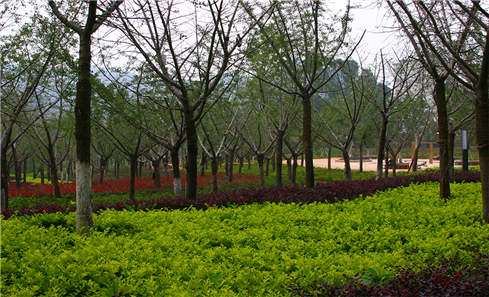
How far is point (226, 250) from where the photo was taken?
409 cm

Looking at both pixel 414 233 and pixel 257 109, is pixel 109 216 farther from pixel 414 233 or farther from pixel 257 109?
pixel 257 109

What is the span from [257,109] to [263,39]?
6.13 m

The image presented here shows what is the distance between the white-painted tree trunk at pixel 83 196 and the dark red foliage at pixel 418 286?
3174mm

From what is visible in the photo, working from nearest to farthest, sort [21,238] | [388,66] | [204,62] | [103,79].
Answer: [21,238] → [204,62] → [103,79] → [388,66]

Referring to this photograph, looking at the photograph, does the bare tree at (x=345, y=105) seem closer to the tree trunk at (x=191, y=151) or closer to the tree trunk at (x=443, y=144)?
the tree trunk at (x=443, y=144)

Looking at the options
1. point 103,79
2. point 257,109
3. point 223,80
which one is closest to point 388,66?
point 257,109

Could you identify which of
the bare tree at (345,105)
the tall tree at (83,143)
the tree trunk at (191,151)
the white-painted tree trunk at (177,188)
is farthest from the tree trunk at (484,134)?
the white-painted tree trunk at (177,188)

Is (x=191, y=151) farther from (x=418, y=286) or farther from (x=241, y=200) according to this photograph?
(x=418, y=286)

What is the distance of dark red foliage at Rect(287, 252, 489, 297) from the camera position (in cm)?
271

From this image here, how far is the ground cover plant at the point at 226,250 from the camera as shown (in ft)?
10.3

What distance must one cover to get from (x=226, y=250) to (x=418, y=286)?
1.99 meters

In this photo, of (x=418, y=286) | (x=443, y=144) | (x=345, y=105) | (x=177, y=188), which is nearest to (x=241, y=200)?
(x=443, y=144)

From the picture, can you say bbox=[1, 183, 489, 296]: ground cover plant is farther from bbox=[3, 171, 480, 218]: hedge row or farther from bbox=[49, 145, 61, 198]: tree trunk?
bbox=[49, 145, 61, 198]: tree trunk

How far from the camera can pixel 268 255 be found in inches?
148
